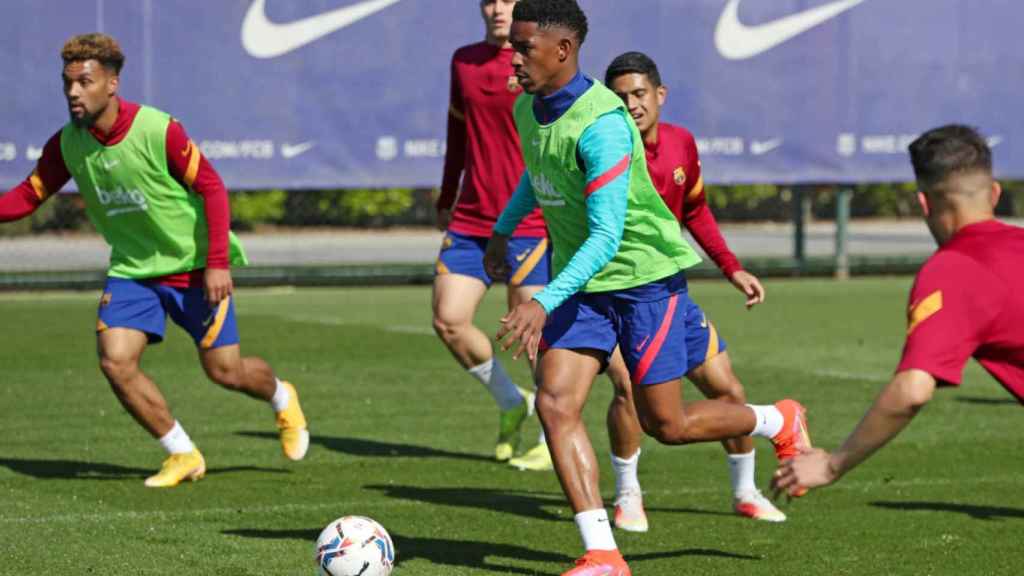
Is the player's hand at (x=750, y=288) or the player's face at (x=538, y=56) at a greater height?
the player's face at (x=538, y=56)

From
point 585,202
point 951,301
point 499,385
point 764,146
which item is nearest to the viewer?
point 951,301

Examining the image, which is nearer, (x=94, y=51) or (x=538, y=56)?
(x=538, y=56)

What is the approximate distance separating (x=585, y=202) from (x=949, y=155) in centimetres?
196

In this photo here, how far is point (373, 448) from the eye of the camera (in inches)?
411

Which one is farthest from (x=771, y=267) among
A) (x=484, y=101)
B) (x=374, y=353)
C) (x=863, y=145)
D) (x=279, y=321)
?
(x=484, y=101)

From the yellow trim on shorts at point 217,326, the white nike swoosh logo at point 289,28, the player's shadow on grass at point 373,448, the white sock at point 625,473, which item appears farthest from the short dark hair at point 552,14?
the white nike swoosh logo at point 289,28

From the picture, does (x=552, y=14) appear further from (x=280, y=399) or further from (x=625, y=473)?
(x=280, y=399)

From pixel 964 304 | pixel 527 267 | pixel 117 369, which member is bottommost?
pixel 117 369

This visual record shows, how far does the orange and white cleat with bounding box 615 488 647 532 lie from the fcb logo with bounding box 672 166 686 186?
1382mm

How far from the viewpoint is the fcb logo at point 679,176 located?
809 centimetres

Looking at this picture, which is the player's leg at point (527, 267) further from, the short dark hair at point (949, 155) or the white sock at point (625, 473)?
the short dark hair at point (949, 155)

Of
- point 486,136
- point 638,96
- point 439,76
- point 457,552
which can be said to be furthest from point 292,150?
point 457,552

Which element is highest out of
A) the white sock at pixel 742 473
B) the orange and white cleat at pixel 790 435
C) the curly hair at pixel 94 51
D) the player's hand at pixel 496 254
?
the curly hair at pixel 94 51

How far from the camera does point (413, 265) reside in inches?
897
